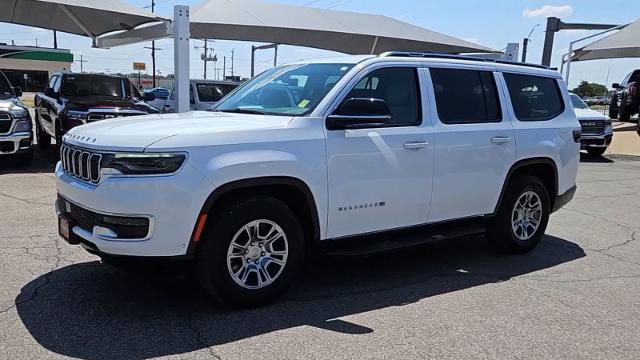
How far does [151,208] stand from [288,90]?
1.77 metres

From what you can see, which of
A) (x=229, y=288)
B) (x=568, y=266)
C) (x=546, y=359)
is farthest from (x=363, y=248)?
(x=568, y=266)

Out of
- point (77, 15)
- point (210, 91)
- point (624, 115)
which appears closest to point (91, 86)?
point (210, 91)

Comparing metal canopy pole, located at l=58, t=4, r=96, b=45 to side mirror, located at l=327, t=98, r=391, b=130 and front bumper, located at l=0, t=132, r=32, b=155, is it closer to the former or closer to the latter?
front bumper, located at l=0, t=132, r=32, b=155

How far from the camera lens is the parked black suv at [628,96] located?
24656mm

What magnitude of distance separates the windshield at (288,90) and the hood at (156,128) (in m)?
0.22

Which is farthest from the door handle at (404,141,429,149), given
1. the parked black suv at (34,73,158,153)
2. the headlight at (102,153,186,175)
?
the parked black suv at (34,73,158,153)

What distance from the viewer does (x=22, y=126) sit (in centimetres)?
1016

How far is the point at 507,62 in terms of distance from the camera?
5.88 meters

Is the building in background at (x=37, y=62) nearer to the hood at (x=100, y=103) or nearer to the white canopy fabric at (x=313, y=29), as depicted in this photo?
the white canopy fabric at (x=313, y=29)

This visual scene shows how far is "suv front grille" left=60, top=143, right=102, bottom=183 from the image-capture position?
149 inches

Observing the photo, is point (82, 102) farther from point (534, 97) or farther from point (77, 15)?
point (534, 97)

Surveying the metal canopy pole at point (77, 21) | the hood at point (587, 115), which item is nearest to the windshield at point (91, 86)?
the metal canopy pole at point (77, 21)

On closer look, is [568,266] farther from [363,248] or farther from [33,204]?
[33,204]

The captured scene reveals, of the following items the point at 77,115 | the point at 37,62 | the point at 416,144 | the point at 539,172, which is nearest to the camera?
the point at 416,144
